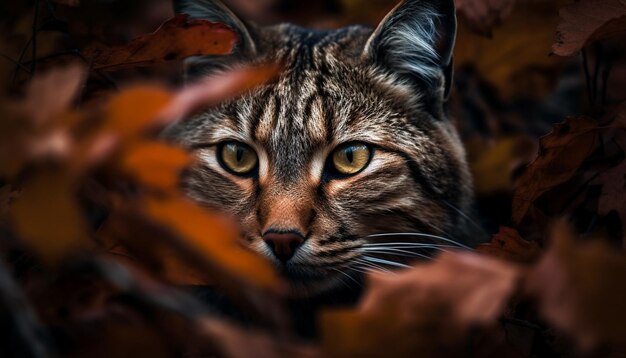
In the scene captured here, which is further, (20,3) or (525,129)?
(525,129)

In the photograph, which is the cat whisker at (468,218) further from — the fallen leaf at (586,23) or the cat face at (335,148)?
the fallen leaf at (586,23)

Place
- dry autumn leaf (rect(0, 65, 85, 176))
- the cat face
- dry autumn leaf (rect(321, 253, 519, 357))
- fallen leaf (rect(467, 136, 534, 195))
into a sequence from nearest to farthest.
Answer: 1. dry autumn leaf (rect(0, 65, 85, 176))
2. dry autumn leaf (rect(321, 253, 519, 357))
3. the cat face
4. fallen leaf (rect(467, 136, 534, 195))

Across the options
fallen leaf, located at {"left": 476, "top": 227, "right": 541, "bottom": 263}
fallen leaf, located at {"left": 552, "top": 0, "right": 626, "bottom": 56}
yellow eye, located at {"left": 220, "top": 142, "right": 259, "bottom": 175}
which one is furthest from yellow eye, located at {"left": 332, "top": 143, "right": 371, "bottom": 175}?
fallen leaf, located at {"left": 552, "top": 0, "right": 626, "bottom": 56}

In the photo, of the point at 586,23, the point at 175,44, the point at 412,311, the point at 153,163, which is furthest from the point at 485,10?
the point at 153,163

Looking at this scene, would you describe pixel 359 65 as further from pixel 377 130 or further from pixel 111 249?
pixel 111 249

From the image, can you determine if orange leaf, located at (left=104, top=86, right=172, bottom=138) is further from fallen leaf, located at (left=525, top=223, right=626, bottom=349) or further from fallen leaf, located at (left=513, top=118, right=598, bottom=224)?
fallen leaf, located at (left=513, top=118, right=598, bottom=224)

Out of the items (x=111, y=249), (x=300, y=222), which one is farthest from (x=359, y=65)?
(x=111, y=249)
